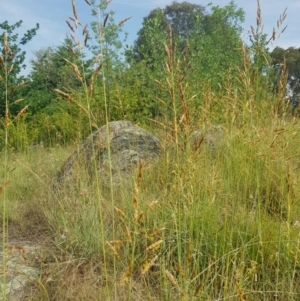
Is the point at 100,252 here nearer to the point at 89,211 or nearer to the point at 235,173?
the point at 89,211

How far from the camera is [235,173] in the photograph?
3.19m

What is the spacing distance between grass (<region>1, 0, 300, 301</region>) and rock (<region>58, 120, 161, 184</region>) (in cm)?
36

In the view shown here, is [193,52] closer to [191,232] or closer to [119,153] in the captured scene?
[119,153]

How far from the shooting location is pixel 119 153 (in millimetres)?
4445

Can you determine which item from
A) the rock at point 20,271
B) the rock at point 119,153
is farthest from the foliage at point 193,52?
the rock at point 20,271

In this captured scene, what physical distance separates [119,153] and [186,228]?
2733 millimetres

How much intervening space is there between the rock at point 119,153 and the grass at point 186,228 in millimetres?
359

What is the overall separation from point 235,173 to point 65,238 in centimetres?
133

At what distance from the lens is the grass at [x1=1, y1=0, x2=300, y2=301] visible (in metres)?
1.79

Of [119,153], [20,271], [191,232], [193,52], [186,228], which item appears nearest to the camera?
[191,232]

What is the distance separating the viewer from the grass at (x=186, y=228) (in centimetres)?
179

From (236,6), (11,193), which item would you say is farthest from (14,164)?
(236,6)

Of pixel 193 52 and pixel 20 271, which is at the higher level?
pixel 193 52

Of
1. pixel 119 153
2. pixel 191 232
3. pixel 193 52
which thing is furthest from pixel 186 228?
pixel 193 52
